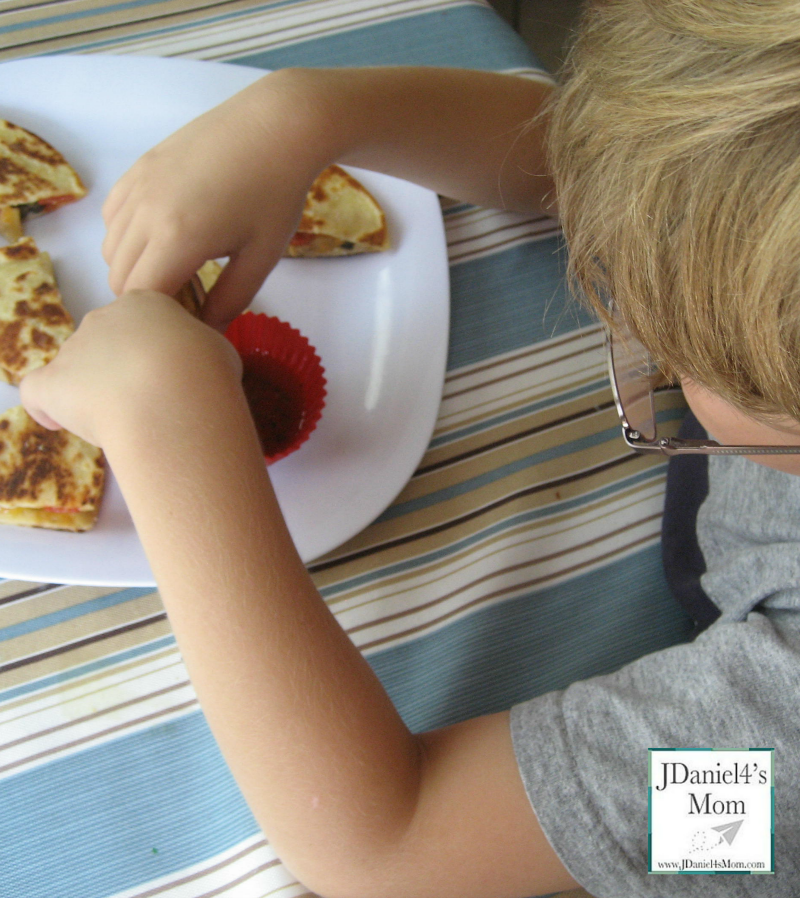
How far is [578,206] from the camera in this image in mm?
573

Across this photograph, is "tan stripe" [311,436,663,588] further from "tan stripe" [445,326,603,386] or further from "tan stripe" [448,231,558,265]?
"tan stripe" [448,231,558,265]

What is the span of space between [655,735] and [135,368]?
552mm

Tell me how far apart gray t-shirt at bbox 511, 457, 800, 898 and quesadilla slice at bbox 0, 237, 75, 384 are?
66 centimetres

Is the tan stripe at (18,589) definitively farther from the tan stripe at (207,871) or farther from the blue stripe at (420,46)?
the blue stripe at (420,46)

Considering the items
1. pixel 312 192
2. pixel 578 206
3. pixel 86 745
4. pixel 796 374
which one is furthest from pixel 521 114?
pixel 86 745

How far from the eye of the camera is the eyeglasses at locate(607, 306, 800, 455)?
2.36ft

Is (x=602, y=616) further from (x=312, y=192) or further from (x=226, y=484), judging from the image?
(x=312, y=192)

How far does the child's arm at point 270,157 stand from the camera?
75cm

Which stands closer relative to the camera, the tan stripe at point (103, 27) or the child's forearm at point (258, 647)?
the child's forearm at point (258, 647)

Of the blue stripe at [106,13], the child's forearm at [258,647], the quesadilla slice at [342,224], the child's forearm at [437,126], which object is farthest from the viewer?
the blue stripe at [106,13]

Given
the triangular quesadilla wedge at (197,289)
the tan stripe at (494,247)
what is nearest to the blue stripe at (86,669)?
the triangular quesadilla wedge at (197,289)

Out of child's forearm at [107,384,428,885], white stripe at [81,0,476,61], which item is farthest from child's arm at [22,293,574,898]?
A: white stripe at [81,0,476,61]

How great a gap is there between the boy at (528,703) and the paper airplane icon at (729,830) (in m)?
0.03

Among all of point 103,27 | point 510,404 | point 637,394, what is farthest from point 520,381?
point 103,27
